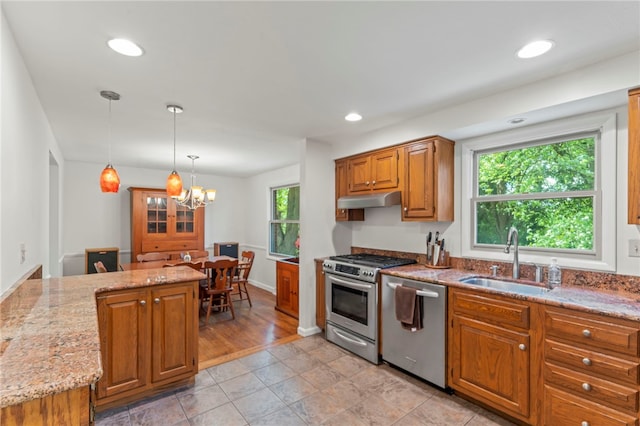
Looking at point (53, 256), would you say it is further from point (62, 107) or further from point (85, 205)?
point (62, 107)

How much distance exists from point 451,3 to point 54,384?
201cm

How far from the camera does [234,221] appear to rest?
6820 millimetres

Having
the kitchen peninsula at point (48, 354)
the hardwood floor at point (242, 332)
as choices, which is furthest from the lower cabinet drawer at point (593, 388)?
the hardwood floor at point (242, 332)

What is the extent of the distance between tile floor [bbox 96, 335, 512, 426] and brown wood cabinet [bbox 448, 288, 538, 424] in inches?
7.5

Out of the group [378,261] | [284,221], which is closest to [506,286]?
[378,261]

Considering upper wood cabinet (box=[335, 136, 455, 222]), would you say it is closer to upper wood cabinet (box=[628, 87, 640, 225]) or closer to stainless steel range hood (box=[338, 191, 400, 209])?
stainless steel range hood (box=[338, 191, 400, 209])

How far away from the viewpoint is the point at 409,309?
2531 millimetres

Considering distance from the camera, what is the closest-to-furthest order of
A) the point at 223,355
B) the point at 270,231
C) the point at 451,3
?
the point at 451,3 < the point at 223,355 < the point at 270,231

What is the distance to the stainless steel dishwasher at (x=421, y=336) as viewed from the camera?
2400mm

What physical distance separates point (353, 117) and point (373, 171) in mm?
688

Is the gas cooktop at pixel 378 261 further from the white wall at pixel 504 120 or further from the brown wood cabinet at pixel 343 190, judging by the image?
the brown wood cabinet at pixel 343 190

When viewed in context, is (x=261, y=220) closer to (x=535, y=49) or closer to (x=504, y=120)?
(x=504, y=120)

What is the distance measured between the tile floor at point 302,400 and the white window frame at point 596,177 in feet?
4.18

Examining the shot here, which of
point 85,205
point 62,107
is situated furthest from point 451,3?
point 85,205
